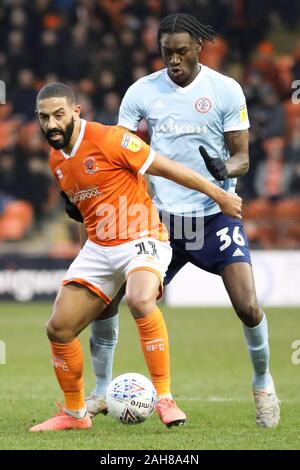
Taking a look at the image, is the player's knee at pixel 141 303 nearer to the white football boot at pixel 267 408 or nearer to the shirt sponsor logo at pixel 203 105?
the white football boot at pixel 267 408

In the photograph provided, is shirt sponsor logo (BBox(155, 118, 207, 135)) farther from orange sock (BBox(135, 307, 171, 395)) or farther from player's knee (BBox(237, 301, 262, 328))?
orange sock (BBox(135, 307, 171, 395))

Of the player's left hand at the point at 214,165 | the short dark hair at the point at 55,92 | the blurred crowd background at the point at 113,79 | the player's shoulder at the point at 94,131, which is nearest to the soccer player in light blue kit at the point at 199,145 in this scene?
the player's left hand at the point at 214,165

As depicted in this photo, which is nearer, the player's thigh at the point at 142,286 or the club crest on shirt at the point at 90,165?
the player's thigh at the point at 142,286

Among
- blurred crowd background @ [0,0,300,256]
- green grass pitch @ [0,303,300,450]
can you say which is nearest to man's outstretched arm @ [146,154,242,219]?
green grass pitch @ [0,303,300,450]

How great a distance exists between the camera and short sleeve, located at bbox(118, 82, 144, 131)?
749 centimetres

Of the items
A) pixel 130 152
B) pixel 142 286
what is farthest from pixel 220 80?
pixel 142 286

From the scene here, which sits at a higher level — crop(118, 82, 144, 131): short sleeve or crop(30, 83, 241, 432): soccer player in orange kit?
crop(118, 82, 144, 131): short sleeve

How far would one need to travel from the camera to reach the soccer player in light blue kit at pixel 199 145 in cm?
716

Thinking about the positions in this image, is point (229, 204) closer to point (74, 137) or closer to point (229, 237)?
point (229, 237)

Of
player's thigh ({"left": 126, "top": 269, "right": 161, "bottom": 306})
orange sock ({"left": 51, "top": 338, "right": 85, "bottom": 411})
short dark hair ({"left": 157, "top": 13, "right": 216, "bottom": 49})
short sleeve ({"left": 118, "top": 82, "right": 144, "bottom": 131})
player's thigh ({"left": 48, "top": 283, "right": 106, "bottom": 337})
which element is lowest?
orange sock ({"left": 51, "top": 338, "right": 85, "bottom": 411})

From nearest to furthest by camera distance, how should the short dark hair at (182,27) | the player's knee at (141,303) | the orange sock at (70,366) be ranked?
the player's knee at (141,303) → the orange sock at (70,366) → the short dark hair at (182,27)

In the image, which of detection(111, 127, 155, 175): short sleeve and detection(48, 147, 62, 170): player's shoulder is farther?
detection(48, 147, 62, 170): player's shoulder

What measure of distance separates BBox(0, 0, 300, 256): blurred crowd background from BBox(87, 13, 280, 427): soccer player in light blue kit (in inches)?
341

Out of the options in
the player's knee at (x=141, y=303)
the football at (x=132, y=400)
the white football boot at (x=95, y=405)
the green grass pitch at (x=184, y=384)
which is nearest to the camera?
the green grass pitch at (x=184, y=384)
